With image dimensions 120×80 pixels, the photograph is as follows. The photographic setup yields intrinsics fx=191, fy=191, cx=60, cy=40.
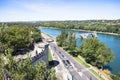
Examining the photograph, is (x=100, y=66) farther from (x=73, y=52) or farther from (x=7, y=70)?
(x=7, y=70)

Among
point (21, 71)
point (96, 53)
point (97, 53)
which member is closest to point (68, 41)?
point (96, 53)

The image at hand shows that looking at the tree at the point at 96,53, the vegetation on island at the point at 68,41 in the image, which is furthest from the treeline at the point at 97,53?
the vegetation on island at the point at 68,41

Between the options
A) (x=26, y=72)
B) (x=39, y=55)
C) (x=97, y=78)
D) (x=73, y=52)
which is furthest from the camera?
(x=73, y=52)

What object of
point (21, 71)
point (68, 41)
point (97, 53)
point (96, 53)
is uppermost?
point (21, 71)

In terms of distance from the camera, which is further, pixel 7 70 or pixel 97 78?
pixel 97 78

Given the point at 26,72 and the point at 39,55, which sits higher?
the point at 26,72

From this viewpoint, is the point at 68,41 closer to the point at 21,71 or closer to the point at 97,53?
the point at 97,53

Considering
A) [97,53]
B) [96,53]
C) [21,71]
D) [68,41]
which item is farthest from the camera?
[68,41]

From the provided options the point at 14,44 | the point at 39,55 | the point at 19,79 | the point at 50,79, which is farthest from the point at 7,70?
the point at 14,44

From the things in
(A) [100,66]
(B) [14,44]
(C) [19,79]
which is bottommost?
(A) [100,66]

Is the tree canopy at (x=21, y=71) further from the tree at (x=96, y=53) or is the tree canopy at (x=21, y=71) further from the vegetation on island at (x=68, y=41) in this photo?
the vegetation on island at (x=68, y=41)
